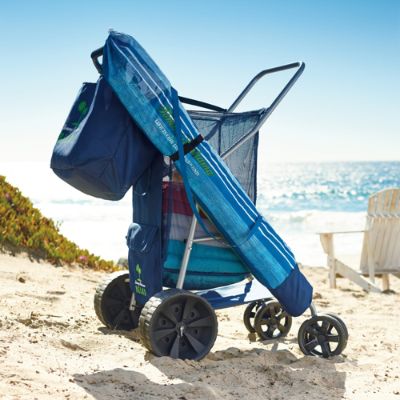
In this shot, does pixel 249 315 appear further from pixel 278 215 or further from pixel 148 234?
pixel 278 215

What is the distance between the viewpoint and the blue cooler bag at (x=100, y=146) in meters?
3.54

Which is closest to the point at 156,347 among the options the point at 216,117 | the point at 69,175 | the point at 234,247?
the point at 234,247

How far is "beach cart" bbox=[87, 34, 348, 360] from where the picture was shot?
3.78 meters

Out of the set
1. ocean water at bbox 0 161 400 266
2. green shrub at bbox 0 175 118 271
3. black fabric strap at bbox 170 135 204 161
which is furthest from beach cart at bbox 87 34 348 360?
ocean water at bbox 0 161 400 266

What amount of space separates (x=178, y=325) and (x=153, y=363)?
11.3 inches

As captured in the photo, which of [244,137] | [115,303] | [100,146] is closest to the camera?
[100,146]

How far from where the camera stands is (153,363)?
12.2ft

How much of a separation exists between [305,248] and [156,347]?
12309mm

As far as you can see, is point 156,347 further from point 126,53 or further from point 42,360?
point 126,53

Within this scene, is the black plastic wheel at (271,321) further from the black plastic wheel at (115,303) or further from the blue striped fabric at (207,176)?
the black plastic wheel at (115,303)

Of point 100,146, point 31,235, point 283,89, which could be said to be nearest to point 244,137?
point 283,89

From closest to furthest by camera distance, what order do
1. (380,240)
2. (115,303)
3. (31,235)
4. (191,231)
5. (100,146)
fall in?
(100,146) < (191,231) < (115,303) < (31,235) < (380,240)

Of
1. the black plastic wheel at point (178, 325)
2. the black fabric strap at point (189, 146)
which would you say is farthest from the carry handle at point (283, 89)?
the black plastic wheel at point (178, 325)

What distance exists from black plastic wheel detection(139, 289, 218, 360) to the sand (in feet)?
0.34
